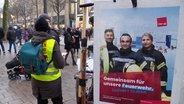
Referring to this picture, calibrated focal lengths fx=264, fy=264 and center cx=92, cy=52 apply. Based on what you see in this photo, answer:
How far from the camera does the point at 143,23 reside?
1.83 m

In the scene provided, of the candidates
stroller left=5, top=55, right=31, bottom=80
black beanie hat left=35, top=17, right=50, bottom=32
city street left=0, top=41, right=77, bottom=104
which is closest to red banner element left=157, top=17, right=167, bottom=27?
black beanie hat left=35, top=17, right=50, bottom=32

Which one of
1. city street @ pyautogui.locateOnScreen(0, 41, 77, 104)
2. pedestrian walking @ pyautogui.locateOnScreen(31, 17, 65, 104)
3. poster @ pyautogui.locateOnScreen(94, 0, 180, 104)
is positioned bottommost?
city street @ pyautogui.locateOnScreen(0, 41, 77, 104)

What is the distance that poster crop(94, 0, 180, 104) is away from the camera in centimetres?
174

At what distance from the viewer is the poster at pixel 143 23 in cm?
174

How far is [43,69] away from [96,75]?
4.19 feet

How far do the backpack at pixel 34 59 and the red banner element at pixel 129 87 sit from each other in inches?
50.4

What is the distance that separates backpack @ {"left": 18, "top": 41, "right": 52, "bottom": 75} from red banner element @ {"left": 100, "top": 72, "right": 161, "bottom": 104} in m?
1.28

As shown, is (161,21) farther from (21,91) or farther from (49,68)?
(21,91)

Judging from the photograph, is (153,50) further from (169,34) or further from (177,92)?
(177,92)

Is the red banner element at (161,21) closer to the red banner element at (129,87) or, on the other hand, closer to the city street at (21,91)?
the red banner element at (129,87)

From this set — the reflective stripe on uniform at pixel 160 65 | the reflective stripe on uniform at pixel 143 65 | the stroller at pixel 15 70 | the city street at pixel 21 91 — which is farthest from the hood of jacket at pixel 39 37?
the stroller at pixel 15 70

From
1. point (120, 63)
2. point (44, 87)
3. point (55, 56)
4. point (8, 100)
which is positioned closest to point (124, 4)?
point (120, 63)

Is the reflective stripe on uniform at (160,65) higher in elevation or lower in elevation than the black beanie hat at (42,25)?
lower

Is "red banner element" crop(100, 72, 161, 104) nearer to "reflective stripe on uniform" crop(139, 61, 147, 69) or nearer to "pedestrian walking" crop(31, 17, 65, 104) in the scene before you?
"reflective stripe on uniform" crop(139, 61, 147, 69)
